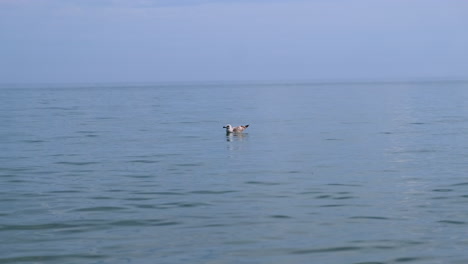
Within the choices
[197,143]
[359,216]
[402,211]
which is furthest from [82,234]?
[197,143]

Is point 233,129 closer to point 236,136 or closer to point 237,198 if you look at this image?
point 236,136

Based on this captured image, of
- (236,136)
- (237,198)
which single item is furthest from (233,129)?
(237,198)

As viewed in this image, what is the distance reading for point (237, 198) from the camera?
17.6 metres

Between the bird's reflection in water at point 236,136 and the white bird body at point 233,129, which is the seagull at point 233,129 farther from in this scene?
the bird's reflection in water at point 236,136

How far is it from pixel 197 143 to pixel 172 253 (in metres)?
18.9

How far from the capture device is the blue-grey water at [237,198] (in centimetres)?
1267

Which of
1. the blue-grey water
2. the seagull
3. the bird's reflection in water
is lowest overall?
the blue-grey water

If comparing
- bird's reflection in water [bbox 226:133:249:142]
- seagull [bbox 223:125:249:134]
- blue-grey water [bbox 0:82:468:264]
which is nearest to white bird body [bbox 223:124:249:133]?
seagull [bbox 223:125:249:134]

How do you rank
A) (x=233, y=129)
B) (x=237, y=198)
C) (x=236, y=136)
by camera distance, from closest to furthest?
(x=237, y=198), (x=236, y=136), (x=233, y=129)

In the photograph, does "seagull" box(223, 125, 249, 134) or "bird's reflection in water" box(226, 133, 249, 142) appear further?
"seagull" box(223, 125, 249, 134)

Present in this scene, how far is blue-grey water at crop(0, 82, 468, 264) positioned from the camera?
12672 mm

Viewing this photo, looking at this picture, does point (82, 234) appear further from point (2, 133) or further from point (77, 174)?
point (2, 133)

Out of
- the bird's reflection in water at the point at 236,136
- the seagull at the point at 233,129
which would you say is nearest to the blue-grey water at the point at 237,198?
the bird's reflection in water at the point at 236,136

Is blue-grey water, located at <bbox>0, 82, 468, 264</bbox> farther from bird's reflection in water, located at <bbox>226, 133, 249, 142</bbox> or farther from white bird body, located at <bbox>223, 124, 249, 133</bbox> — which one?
white bird body, located at <bbox>223, 124, 249, 133</bbox>
